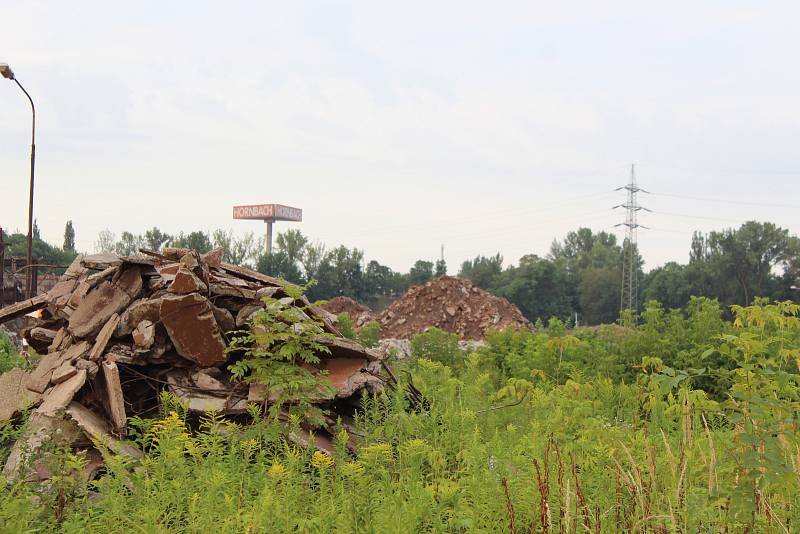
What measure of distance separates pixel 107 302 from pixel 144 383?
114 centimetres

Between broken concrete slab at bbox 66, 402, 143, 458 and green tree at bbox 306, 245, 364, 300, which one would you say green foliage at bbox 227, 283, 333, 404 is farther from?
green tree at bbox 306, 245, 364, 300

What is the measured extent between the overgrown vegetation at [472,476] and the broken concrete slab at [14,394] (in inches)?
60.5

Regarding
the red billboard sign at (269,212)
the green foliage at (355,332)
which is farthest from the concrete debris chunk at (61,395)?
the red billboard sign at (269,212)

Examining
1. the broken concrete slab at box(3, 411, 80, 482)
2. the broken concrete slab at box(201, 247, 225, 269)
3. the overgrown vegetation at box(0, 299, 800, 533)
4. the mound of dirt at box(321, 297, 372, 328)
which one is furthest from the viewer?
the mound of dirt at box(321, 297, 372, 328)

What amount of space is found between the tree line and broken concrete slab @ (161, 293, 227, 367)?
173 ft

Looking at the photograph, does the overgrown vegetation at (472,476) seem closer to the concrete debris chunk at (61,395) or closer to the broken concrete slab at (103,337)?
the concrete debris chunk at (61,395)

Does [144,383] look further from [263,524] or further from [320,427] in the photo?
[263,524]

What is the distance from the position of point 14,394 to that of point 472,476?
17.4ft

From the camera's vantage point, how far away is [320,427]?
22.7ft

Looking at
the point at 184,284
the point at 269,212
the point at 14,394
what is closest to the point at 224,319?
the point at 184,284

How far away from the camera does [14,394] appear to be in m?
7.43

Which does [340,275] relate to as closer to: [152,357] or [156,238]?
[156,238]

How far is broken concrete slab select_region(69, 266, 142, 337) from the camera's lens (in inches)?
308

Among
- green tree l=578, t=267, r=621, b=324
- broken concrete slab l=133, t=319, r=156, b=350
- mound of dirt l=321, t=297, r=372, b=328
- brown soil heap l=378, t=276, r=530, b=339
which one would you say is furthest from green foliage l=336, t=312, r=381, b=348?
green tree l=578, t=267, r=621, b=324
